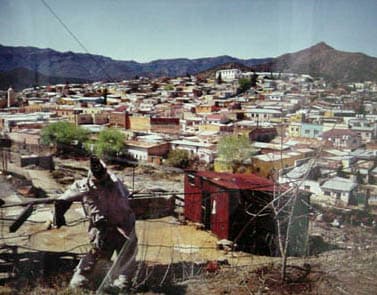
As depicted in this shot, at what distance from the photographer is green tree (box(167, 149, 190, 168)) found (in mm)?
2858

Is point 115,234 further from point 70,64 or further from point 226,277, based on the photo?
point 70,64

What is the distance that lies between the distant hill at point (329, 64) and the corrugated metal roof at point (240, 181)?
873 mm

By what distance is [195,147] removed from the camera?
305cm

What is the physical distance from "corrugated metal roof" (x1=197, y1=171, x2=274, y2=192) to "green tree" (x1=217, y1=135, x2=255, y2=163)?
0.14 metres

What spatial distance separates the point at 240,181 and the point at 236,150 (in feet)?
1.23

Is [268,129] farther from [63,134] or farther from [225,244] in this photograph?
[63,134]

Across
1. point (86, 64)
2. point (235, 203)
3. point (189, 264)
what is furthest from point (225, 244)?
point (86, 64)

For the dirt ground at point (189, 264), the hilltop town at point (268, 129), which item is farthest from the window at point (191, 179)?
the dirt ground at point (189, 264)

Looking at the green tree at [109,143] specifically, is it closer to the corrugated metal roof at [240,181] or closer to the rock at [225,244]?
the corrugated metal roof at [240,181]

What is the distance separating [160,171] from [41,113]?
1.05 metres

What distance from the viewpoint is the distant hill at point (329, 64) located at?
2.63 m

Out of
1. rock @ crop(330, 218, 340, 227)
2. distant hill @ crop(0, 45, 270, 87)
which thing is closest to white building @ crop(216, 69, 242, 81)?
distant hill @ crop(0, 45, 270, 87)

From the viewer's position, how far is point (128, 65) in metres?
2.32

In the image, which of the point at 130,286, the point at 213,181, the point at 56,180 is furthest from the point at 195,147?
the point at 130,286
